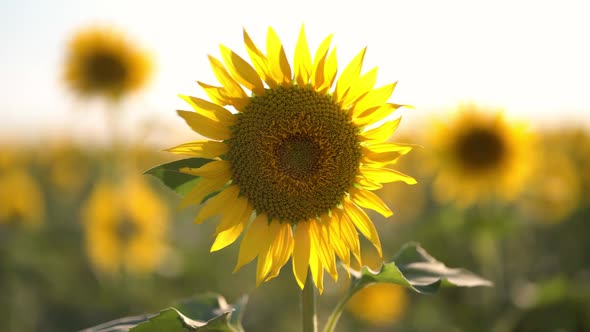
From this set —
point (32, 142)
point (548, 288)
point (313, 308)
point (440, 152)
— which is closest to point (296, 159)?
point (313, 308)

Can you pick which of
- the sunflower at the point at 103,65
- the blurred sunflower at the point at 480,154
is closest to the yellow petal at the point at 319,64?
the blurred sunflower at the point at 480,154

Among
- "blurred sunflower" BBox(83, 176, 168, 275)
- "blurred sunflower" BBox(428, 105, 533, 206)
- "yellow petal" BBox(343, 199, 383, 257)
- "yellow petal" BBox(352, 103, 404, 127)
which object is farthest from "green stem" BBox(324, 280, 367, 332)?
"blurred sunflower" BBox(83, 176, 168, 275)

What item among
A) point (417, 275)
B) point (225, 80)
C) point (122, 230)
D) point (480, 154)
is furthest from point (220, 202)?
point (122, 230)

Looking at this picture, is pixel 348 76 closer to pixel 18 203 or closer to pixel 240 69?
pixel 240 69

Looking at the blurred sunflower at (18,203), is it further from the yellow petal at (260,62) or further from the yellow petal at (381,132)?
the yellow petal at (381,132)

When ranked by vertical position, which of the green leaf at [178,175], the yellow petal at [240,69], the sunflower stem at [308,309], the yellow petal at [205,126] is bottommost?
the sunflower stem at [308,309]

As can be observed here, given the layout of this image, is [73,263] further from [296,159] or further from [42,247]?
[296,159]

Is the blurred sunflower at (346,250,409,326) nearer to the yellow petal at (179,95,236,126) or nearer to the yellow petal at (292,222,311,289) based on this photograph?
the yellow petal at (292,222,311,289)
